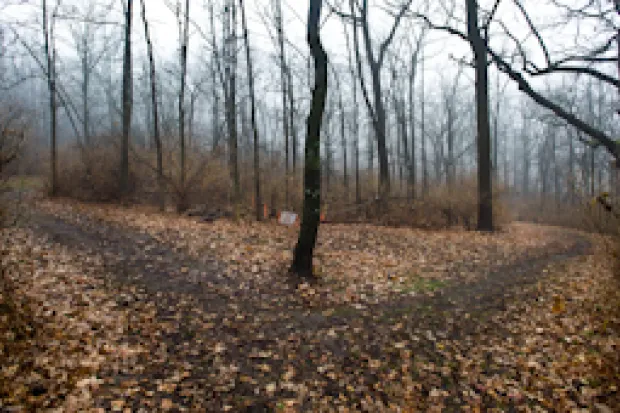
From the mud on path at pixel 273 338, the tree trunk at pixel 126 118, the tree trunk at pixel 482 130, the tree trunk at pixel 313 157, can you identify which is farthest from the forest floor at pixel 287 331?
the tree trunk at pixel 126 118

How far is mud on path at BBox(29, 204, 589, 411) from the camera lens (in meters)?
3.48

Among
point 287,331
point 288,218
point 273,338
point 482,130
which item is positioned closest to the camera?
point 273,338

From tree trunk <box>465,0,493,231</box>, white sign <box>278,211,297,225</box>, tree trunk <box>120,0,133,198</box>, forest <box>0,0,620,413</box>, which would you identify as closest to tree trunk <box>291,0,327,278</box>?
forest <box>0,0,620,413</box>

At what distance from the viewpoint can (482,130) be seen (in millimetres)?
13109

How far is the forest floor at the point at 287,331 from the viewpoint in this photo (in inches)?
137

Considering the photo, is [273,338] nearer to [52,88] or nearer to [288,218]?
[288,218]

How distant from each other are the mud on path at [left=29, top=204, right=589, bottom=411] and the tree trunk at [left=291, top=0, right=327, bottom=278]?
64cm

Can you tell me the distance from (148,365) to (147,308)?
4.65 feet

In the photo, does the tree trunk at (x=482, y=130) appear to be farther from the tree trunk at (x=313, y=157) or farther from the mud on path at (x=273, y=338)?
the tree trunk at (x=313, y=157)

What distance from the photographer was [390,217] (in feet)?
42.6

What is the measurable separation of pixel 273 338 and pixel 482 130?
11.9 metres

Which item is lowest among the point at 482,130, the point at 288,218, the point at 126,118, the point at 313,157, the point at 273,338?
the point at 273,338

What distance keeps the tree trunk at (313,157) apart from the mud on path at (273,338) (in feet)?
2.10

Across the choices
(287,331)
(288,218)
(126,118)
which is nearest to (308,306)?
(287,331)
